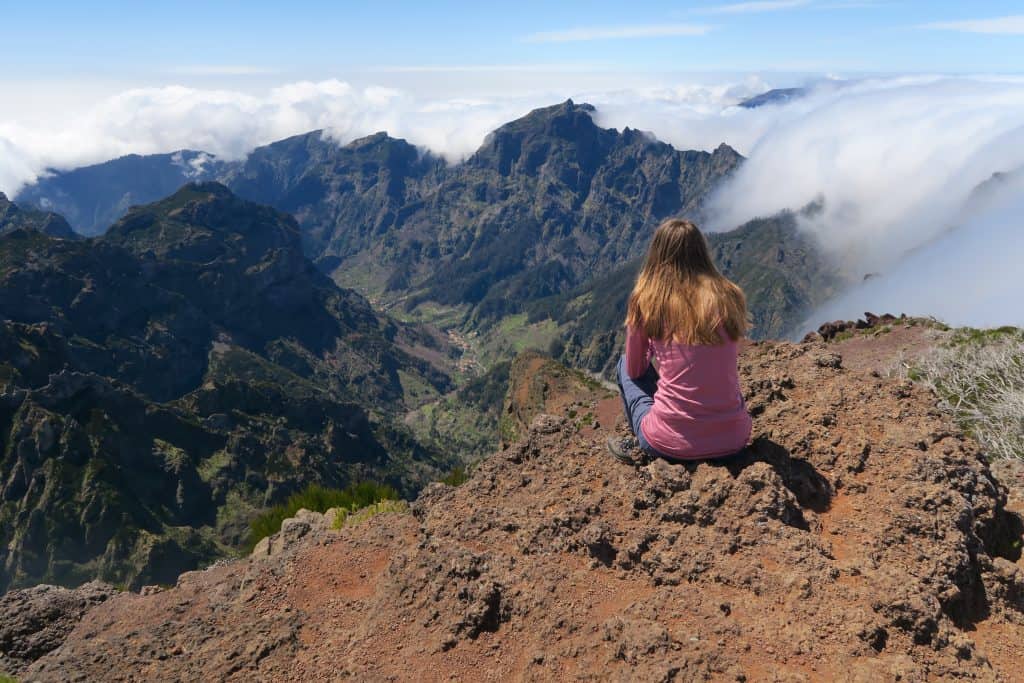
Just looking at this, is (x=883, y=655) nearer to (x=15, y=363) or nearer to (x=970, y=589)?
(x=970, y=589)

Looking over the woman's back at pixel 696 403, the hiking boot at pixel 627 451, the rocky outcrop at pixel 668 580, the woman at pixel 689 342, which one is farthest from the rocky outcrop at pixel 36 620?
the woman at pixel 689 342

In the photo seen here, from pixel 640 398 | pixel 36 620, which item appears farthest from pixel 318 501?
pixel 640 398

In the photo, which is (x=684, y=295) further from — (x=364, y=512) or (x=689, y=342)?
(x=364, y=512)

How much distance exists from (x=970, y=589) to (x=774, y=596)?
2.78m

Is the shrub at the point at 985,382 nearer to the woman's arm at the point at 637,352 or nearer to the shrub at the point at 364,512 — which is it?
the woman's arm at the point at 637,352

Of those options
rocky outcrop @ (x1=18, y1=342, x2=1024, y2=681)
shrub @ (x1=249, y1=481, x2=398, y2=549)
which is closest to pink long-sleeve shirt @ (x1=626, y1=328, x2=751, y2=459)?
rocky outcrop @ (x1=18, y1=342, x2=1024, y2=681)

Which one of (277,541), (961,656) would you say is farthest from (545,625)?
(277,541)

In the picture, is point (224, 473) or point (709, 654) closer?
point (709, 654)

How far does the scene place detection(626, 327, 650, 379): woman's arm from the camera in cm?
916

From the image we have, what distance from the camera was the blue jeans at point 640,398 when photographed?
9.77 metres

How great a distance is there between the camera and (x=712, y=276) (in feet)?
29.1

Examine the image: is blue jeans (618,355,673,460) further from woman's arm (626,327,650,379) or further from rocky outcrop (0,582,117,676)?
rocky outcrop (0,582,117,676)

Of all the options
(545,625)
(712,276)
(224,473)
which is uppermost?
(712,276)

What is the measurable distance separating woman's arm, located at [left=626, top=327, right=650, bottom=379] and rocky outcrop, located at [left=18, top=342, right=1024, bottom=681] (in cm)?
150
